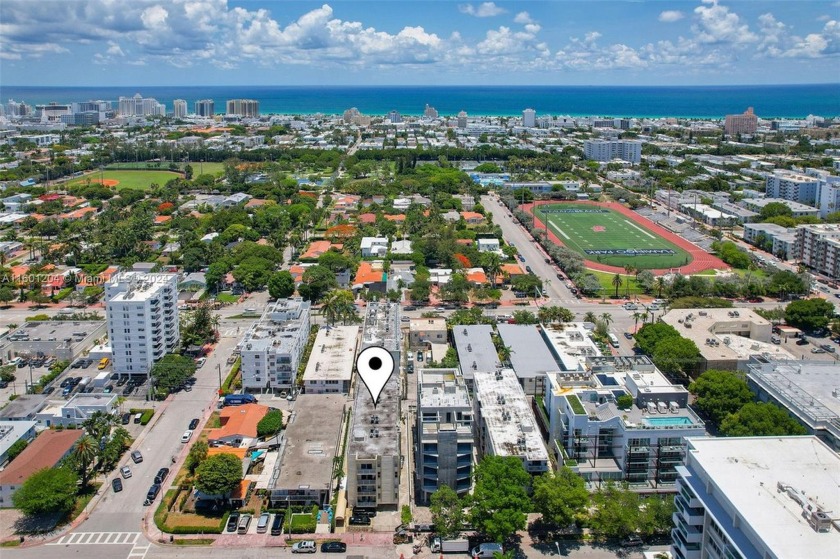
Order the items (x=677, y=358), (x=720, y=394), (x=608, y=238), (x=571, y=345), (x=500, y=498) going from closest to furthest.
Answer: (x=500, y=498), (x=720, y=394), (x=677, y=358), (x=571, y=345), (x=608, y=238)

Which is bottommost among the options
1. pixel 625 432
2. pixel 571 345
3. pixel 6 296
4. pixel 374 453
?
pixel 374 453

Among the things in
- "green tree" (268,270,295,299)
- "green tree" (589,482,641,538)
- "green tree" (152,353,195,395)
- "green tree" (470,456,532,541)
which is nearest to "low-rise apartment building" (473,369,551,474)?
"green tree" (470,456,532,541)

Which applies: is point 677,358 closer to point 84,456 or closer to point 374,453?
point 374,453

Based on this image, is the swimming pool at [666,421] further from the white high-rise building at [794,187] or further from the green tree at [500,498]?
the white high-rise building at [794,187]

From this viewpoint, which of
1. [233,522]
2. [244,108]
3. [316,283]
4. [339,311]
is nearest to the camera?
[233,522]

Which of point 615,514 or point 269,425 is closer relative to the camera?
point 615,514

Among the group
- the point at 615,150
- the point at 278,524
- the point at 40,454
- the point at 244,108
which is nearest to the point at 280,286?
the point at 40,454

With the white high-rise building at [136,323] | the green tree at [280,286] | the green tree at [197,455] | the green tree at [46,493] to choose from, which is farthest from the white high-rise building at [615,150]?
the green tree at [46,493]

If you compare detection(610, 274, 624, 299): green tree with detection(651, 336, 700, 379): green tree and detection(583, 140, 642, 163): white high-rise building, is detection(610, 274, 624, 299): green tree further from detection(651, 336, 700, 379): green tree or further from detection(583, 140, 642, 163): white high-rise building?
detection(583, 140, 642, 163): white high-rise building
